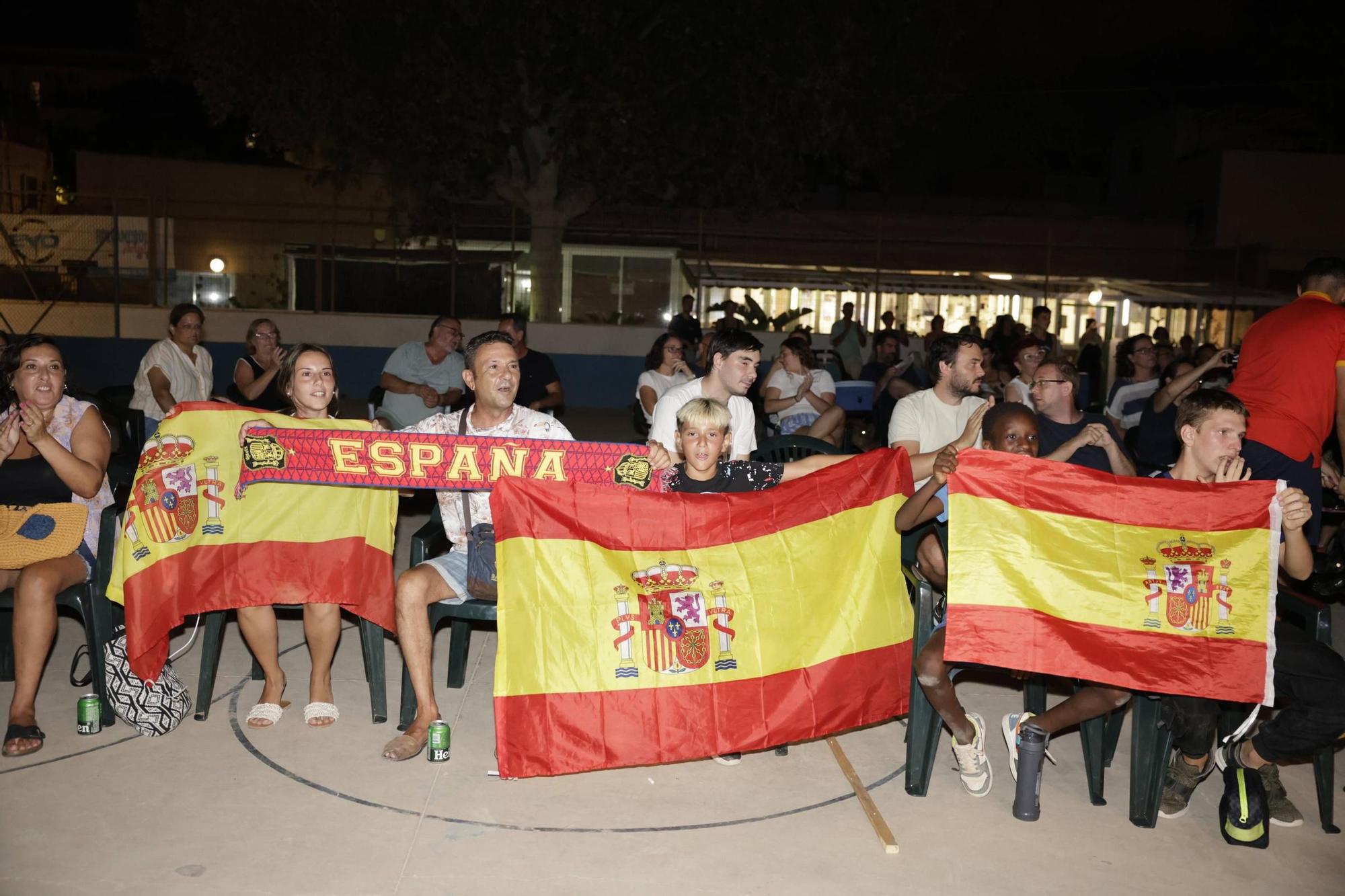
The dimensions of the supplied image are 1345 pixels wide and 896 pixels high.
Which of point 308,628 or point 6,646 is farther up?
point 308,628

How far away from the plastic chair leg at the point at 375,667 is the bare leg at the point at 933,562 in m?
2.45

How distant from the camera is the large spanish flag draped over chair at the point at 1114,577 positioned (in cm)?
403

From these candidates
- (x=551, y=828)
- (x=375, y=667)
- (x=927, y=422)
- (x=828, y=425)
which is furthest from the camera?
(x=828, y=425)

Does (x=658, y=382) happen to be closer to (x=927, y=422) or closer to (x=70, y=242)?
(x=927, y=422)

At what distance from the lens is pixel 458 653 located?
531 cm

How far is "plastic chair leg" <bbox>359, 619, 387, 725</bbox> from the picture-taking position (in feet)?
15.8

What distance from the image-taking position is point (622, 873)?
3.62 metres

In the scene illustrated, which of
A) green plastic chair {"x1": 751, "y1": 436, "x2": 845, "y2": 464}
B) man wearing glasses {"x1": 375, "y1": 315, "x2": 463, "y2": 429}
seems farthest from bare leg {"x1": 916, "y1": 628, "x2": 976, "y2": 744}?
man wearing glasses {"x1": 375, "y1": 315, "x2": 463, "y2": 429}

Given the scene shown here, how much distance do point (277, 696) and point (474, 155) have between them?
15929mm

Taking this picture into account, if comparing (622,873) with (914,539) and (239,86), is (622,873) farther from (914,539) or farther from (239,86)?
(239,86)

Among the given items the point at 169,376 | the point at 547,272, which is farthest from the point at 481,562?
the point at 547,272

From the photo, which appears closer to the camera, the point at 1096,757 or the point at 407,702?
the point at 1096,757

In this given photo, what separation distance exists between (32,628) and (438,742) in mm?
1770

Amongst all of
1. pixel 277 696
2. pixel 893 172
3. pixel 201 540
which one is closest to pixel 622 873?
pixel 277 696
